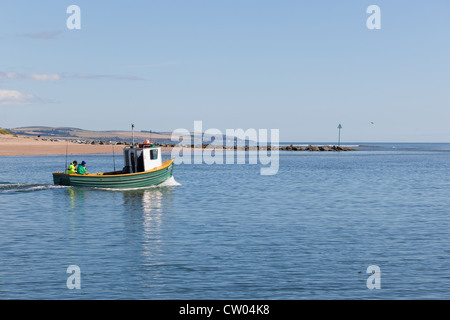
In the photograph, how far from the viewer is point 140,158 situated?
133 ft

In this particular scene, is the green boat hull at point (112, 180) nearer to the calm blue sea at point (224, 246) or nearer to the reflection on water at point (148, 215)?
the reflection on water at point (148, 215)

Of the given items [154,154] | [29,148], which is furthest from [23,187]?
[29,148]

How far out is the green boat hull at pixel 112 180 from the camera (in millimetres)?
39250

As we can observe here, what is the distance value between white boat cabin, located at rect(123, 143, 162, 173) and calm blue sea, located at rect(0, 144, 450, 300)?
16.1ft

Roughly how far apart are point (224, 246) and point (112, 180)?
72.7 ft

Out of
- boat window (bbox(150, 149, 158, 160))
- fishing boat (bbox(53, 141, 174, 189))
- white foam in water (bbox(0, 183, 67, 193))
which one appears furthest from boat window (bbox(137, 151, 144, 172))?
white foam in water (bbox(0, 183, 67, 193))

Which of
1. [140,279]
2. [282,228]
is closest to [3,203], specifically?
[282,228]

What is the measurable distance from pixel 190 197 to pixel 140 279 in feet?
74.4

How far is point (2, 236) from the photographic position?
68.6 ft

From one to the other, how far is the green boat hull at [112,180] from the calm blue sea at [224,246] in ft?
9.56


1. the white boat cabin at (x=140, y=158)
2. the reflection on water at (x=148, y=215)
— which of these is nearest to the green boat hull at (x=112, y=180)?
the reflection on water at (x=148, y=215)

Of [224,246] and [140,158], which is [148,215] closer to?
[224,246]

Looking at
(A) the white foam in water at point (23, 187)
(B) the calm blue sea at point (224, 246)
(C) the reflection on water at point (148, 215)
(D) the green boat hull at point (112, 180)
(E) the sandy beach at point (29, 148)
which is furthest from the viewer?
(E) the sandy beach at point (29, 148)

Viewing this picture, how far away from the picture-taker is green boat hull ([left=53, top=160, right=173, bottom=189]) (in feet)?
129
